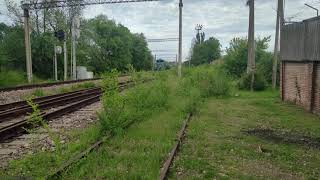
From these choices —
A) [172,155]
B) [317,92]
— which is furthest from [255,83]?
[172,155]

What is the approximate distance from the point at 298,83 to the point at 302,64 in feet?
3.76

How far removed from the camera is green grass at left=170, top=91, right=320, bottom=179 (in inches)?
322

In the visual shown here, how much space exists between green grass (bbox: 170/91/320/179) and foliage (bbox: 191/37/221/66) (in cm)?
8772

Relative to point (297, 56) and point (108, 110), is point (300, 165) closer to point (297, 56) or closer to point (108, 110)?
point (108, 110)

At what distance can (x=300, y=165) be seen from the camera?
8.99 meters

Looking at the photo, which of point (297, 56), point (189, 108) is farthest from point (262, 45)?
point (189, 108)

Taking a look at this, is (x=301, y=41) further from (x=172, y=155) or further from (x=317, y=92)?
(x=172, y=155)

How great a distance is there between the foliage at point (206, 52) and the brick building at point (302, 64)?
79.3 metres

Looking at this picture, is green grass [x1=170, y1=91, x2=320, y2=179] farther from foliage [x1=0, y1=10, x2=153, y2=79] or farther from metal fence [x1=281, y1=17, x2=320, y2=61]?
foliage [x1=0, y1=10, x2=153, y2=79]

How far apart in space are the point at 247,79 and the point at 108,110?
2173 cm

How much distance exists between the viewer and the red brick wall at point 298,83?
764 inches

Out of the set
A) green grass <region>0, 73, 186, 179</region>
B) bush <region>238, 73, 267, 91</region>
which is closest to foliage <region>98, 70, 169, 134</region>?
green grass <region>0, 73, 186, 179</region>

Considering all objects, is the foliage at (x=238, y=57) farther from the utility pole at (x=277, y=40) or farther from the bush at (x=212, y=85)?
the bush at (x=212, y=85)

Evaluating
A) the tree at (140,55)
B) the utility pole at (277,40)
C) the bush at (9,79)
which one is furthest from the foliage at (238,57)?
the tree at (140,55)
